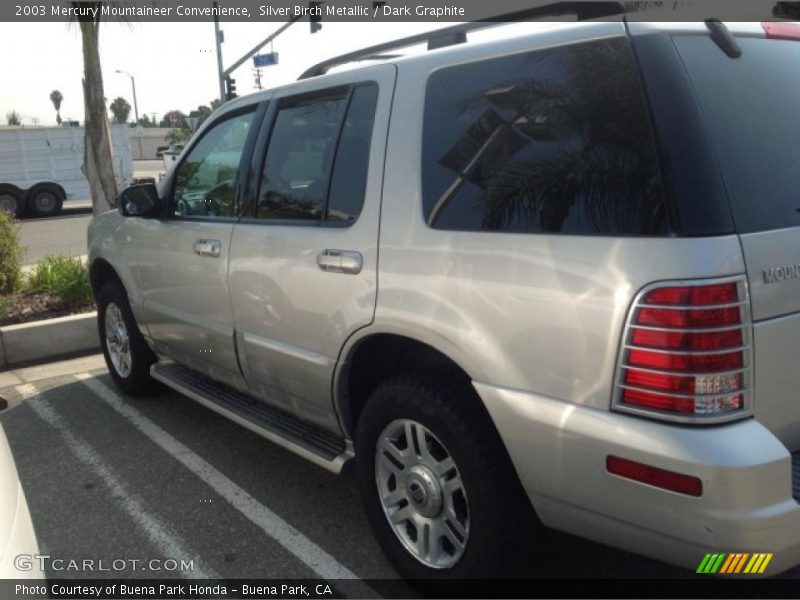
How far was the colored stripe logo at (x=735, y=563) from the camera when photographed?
1.96 metres

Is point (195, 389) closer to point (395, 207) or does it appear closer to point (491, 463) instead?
point (395, 207)

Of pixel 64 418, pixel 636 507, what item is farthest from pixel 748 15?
pixel 64 418

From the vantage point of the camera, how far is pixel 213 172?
4047 mm

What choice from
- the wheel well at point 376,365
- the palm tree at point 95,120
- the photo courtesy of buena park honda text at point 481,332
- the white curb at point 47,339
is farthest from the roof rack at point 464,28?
the palm tree at point 95,120

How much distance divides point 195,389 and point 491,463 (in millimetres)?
2338

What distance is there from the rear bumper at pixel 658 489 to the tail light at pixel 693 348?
60mm

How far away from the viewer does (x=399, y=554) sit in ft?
9.12

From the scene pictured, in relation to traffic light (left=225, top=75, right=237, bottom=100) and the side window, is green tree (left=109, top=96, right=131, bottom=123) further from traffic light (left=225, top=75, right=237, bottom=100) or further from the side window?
the side window

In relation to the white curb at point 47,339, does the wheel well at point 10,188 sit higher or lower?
higher

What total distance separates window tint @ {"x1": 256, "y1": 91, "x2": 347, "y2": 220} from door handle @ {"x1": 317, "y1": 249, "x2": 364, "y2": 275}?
24 cm

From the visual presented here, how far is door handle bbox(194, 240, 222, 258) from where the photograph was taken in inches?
144

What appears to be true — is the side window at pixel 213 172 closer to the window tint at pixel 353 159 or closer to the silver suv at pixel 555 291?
the silver suv at pixel 555 291

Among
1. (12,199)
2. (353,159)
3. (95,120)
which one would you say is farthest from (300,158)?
(12,199)

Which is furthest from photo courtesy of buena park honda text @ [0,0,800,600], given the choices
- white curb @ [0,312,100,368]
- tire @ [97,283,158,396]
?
white curb @ [0,312,100,368]
